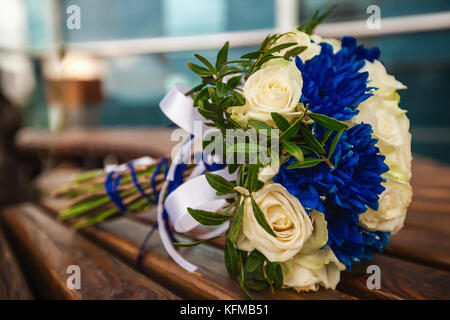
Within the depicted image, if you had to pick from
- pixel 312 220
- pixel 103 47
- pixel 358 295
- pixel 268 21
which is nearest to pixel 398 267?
pixel 358 295

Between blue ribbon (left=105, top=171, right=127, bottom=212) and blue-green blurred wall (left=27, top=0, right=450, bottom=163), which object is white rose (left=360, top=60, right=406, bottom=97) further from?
blue-green blurred wall (left=27, top=0, right=450, bottom=163)

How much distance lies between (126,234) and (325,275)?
1.51 feet

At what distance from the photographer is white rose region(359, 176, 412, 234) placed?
1.62 feet

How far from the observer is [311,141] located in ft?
1.45

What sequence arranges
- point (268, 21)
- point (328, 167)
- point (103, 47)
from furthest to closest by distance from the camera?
point (103, 47)
point (268, 21)
point (328, 167)

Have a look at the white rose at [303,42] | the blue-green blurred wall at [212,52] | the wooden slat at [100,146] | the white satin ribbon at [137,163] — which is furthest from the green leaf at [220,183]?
the blue-green blurred wall at [212,52]

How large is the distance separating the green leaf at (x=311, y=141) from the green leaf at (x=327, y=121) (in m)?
0.02

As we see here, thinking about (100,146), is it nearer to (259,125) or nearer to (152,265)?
(152,265)

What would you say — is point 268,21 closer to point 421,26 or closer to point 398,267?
point 421,26

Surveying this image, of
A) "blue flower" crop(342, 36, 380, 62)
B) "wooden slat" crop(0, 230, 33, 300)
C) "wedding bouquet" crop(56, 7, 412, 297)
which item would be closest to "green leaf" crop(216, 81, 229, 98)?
"wedding bouquet" crop(56, 7, 412, 297)

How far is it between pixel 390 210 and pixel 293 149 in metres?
0.19

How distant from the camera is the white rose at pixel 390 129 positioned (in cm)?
47

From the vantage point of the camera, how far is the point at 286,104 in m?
0.46

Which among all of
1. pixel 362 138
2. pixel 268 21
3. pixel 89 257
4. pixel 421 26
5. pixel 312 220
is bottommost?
pixel 89 257
